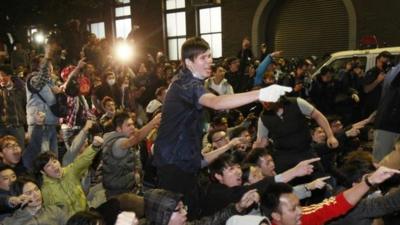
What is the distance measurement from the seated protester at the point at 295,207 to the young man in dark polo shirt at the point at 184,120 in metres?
0.61

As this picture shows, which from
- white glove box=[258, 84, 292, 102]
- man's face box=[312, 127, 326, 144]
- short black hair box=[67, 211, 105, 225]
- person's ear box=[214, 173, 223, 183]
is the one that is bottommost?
man's face box=[312, 127, 326, 144]

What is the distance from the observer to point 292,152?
649 centimetres

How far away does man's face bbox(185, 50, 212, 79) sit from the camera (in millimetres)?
3858

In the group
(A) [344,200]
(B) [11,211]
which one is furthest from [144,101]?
(A) [344,200]

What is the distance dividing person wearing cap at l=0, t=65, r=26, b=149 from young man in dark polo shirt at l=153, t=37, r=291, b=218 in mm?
4647

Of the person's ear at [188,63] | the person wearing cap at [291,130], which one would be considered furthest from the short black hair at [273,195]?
the person wearing cap at [291,130]

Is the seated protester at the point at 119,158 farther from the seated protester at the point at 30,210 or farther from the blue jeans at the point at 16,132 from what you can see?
the blue jeans at the point at 16,132

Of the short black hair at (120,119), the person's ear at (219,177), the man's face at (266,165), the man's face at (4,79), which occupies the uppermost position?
the man's face at (4,79)

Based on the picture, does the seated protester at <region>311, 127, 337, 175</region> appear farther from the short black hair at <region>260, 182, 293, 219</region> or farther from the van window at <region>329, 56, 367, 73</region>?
the van window at <region>329, 56, 367, 73</region>

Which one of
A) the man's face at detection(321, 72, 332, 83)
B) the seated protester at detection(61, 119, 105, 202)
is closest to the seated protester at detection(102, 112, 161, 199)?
the seated protester at detection(61, 119, 105, 202)

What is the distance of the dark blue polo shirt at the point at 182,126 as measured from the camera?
3852mm

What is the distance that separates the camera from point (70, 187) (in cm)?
572

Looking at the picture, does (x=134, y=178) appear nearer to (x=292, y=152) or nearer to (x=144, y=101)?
(x=292, y=152)

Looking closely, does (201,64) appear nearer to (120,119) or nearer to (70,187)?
(70,187)
